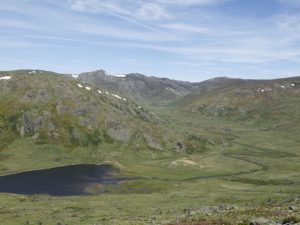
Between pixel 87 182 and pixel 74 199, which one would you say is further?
pixel 87 182

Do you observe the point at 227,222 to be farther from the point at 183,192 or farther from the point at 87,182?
the point at 87,182

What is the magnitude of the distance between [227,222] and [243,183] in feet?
470

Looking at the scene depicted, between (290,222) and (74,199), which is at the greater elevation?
(290,222)

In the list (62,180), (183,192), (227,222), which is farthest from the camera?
(62,180)

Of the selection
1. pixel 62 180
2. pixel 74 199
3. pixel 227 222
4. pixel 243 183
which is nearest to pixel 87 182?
pixel 62 180

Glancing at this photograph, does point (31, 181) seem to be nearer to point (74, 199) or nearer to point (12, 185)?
point (12, 185)

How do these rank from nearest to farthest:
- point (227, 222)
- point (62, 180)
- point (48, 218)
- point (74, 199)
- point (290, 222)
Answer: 1. point (290, 222)
2. point (227, 222)
3. point (48, 218)
4. point (74, 199)
5. point (62, 180)

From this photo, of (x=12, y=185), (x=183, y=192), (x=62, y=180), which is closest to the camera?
(x=183, y=192)

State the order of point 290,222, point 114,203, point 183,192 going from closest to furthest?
1. point 290,222
2. point 114,203
3. point 183,192

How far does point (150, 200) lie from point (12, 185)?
227 feet

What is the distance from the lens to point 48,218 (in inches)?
4018

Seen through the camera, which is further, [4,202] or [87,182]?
[87,182]

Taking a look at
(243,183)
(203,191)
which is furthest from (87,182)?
(243,183)

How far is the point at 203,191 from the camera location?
162m
